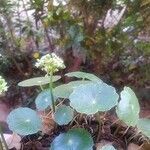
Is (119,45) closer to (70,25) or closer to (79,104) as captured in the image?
(70,25)

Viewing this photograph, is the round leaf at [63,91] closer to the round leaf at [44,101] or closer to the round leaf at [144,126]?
the round leaf at [44,101]

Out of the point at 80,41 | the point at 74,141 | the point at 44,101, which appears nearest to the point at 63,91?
the point at 44,101

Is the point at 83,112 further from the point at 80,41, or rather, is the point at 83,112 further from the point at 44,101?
the point at 80,41

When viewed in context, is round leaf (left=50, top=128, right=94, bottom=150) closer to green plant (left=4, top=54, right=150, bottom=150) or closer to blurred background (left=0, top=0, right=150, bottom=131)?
green plant (left=4, top=54, right=150, bottom=150)

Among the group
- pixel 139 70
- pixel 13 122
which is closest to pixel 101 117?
pixel 13 122

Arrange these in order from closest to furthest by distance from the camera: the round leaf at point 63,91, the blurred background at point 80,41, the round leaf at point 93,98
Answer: the round leaf at point 93,98 < the round leaf at point 63,91 < the blurred background at point 80,41

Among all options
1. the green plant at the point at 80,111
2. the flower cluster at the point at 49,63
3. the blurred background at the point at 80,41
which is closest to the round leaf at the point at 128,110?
the green plant at the point at 80,111
